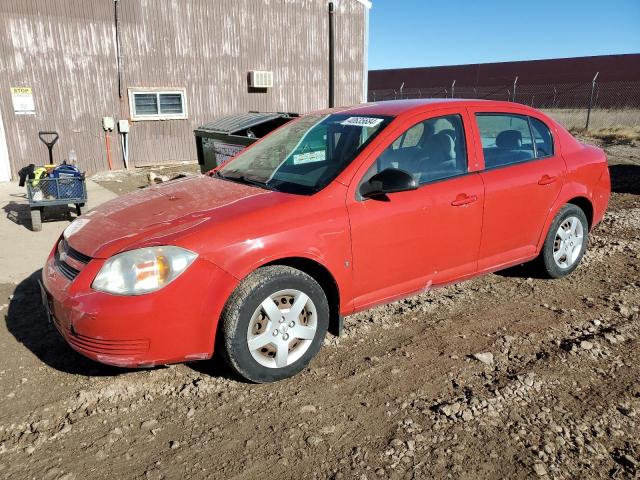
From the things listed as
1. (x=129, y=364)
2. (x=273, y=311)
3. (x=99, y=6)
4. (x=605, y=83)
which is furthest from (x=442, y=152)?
(x=605, y=83)

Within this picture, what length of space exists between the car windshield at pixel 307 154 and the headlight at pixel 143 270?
903 mm

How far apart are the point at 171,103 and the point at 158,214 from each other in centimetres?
1064

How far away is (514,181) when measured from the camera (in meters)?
4.08

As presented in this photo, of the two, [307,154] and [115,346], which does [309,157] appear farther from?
[115,346]

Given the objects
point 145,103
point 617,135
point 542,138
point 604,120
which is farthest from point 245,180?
point 604,120

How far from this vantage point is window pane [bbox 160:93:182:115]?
12891 millimetres

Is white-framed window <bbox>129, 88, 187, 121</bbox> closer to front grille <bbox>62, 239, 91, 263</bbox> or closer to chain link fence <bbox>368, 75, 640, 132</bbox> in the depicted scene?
front grille <bbox>62, 239, 91, 263</bbox>

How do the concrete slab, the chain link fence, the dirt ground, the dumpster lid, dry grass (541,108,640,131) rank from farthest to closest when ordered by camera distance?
1. the chain link fence
2. dry grass (541,108,640,131)
3. the dumpster lid
4. the concrete slab
5. the dirt ground

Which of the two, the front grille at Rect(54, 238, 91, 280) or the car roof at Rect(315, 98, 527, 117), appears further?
the car roof at Rect(315, 98, 527, 117)

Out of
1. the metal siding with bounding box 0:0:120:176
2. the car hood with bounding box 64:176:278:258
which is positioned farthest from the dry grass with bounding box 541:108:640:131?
the car hood with bounding box 64:176:278:258

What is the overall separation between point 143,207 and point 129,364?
1113 millimetres

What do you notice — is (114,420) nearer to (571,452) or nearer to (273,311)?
(273,311)

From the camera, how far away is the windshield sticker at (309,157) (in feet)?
12.1

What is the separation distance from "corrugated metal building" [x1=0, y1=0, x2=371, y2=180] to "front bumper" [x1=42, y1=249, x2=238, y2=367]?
10.0 meters
